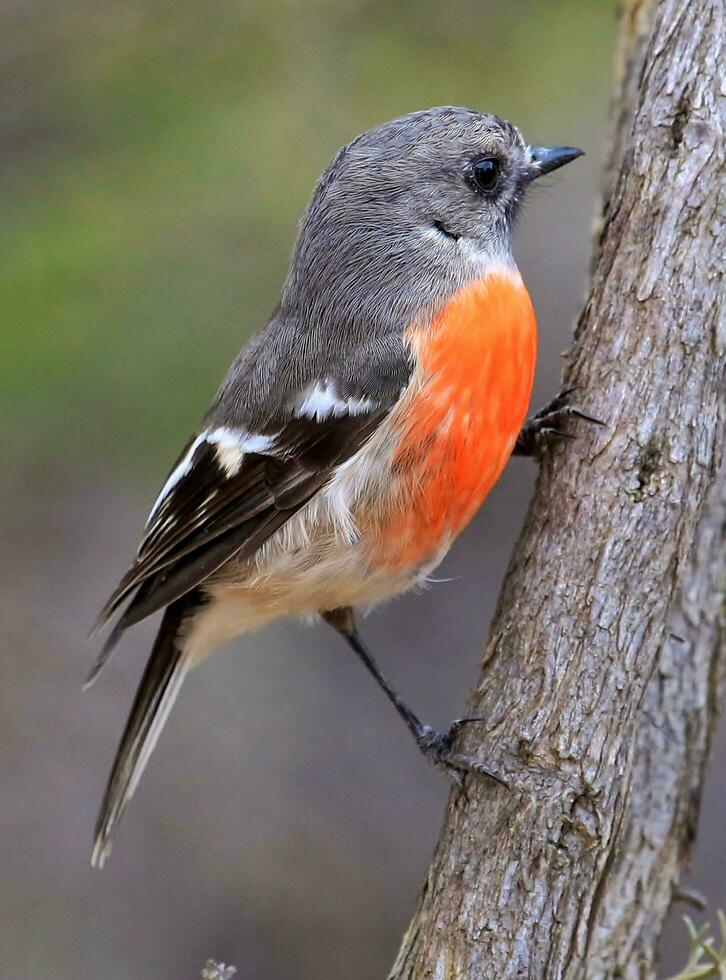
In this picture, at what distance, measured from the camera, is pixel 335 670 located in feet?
21.9

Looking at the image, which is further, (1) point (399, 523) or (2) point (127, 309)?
(2) point (127, 309)

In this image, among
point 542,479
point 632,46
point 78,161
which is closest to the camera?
point 542,479

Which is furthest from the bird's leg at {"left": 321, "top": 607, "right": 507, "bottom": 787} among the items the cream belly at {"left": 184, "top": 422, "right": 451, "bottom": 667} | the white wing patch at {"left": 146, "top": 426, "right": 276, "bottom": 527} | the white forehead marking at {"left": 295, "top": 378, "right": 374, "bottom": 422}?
the white forehead marking at {"left": 295, "top": 378, "right": 374, "bottom": 422}

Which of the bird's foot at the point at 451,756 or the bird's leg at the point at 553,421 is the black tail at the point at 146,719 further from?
the bird's leg at the point at 553,421

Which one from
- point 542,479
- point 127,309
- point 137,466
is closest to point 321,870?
point 137,466

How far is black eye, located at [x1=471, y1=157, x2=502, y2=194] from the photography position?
374 cm

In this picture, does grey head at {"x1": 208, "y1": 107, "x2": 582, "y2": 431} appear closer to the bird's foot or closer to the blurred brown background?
the blurred brown background

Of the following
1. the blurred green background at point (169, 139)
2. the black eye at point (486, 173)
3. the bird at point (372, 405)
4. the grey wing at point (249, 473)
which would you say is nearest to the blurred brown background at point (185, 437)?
the blurred green background at point (169, 139)

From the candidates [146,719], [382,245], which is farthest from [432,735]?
[382,245]

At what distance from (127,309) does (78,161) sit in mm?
565

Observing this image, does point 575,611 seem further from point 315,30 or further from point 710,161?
point 315,30

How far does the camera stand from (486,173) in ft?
12.4

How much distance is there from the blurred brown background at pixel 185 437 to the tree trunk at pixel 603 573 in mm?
1039

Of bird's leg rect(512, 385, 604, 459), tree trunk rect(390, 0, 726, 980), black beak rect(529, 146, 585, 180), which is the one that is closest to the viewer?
tree trunk rect(390, 0, 726, 980)
